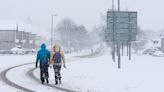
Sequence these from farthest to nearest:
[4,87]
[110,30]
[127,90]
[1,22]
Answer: [1,22], [110,30], [4,87], [127,90]

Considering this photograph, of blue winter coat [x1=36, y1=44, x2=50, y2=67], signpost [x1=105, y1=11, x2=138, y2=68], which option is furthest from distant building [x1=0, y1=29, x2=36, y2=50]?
blue winter coat [x1=36, y1=44, x2=50, y2=67]

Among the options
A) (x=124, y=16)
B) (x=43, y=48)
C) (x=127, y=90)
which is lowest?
(x=127, y=90)

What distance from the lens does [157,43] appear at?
133 meters

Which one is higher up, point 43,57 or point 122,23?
point 122,23

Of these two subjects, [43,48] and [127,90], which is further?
[43,48]

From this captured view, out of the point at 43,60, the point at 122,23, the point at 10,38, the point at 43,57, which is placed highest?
the point at 10,38

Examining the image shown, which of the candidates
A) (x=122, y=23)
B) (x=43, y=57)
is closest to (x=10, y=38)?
(x=122, y=23)

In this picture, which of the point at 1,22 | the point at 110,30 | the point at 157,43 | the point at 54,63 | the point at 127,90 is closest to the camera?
the point at 127,90

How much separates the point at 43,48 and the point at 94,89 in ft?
11.3

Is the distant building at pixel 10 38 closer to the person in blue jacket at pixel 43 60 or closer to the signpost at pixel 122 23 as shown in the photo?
the signpost at pixel 122 23

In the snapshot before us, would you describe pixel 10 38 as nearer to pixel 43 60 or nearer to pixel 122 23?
pixel 122 23

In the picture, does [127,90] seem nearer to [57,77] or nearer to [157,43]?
[57,77]

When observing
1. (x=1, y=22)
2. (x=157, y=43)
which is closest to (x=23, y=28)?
(x=1, y=22)

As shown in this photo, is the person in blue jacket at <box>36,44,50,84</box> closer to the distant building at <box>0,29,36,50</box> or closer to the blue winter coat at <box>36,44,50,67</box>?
the blue winter coat at <box>36,44,50,67</box>
